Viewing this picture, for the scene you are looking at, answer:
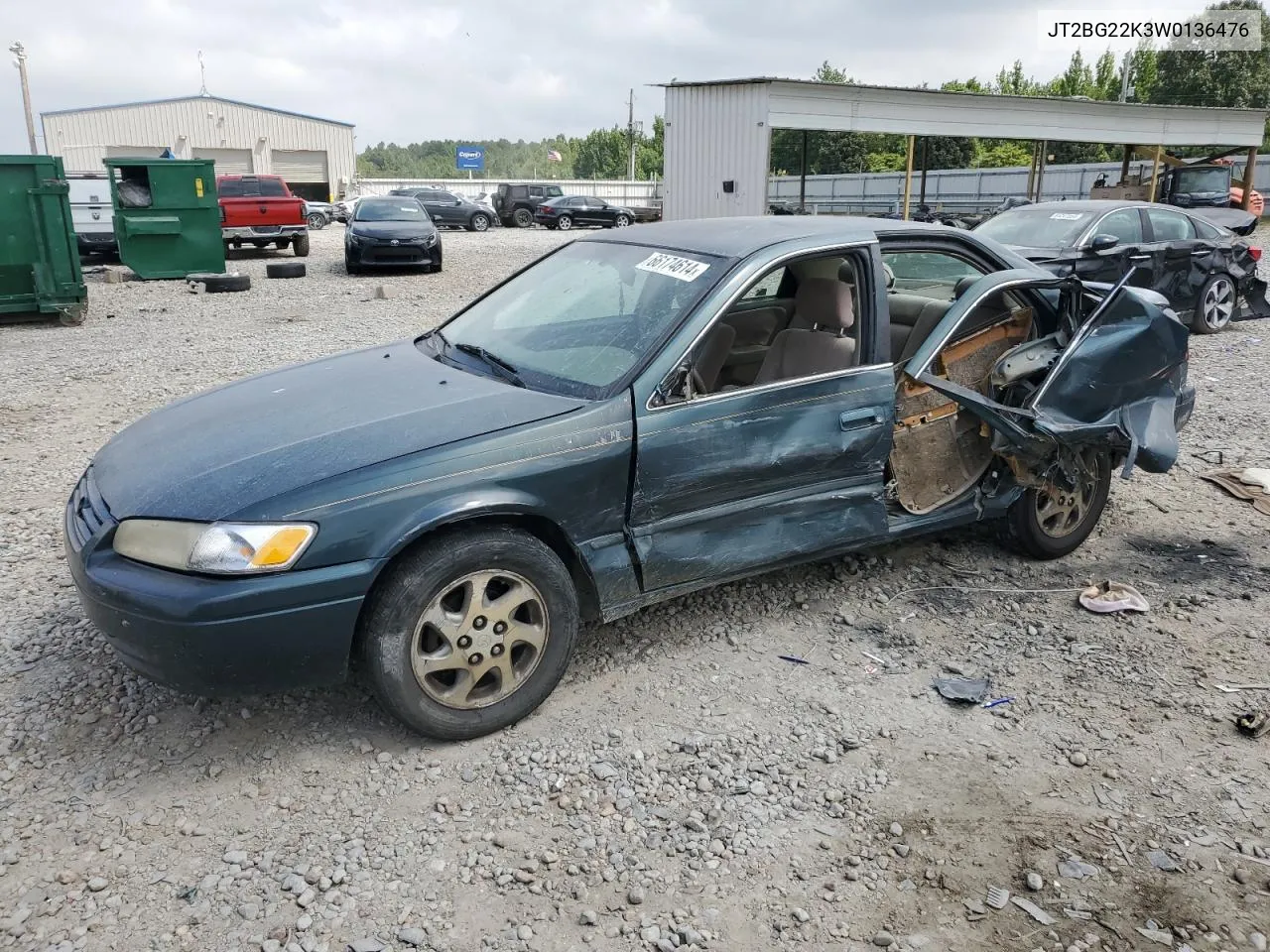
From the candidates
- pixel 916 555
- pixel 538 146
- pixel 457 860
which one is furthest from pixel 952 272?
pixel 538 146

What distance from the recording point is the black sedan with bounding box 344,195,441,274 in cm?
1708

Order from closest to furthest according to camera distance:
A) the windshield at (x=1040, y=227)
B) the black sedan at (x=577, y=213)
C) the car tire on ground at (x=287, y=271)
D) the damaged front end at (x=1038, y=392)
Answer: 1. the damaged front end at (x=1038, y=392)
2. the windshield at (x=1040, y=227)
3. the car tire on ground at (x=287, y=271)
4. the black sedan at (x=577, y=213)

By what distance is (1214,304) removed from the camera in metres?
11.3

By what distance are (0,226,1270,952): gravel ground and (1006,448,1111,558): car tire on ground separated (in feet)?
0.44

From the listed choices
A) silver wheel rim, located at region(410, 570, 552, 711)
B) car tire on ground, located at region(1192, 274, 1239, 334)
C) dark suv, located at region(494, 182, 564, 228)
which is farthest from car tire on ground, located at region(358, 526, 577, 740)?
dark suv, located at region(494, 182, 564, 228)

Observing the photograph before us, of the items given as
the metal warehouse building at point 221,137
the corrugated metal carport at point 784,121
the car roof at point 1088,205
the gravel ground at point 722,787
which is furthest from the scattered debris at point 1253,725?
the metal warehouse building at point 221,137

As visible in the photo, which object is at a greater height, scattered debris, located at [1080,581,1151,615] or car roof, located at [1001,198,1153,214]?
car roof, located at [1001,198,1153,214]

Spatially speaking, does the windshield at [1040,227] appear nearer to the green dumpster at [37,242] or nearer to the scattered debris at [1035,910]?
the scattered debris at [1035,910]

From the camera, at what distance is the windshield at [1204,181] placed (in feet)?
76.1

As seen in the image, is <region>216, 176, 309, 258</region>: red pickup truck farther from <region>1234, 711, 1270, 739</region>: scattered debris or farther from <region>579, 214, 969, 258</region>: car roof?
<region>1234, 711, 1270, 739</region>: scattered debris

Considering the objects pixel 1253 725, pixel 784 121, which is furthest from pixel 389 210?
pixel 1253 725

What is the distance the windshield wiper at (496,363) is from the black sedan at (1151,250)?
750 cm

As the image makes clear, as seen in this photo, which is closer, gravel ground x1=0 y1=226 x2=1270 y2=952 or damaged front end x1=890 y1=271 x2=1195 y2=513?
gravel ground x1=0 y1=226 x2=1270 y2=952

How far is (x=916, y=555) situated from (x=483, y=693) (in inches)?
98.0
